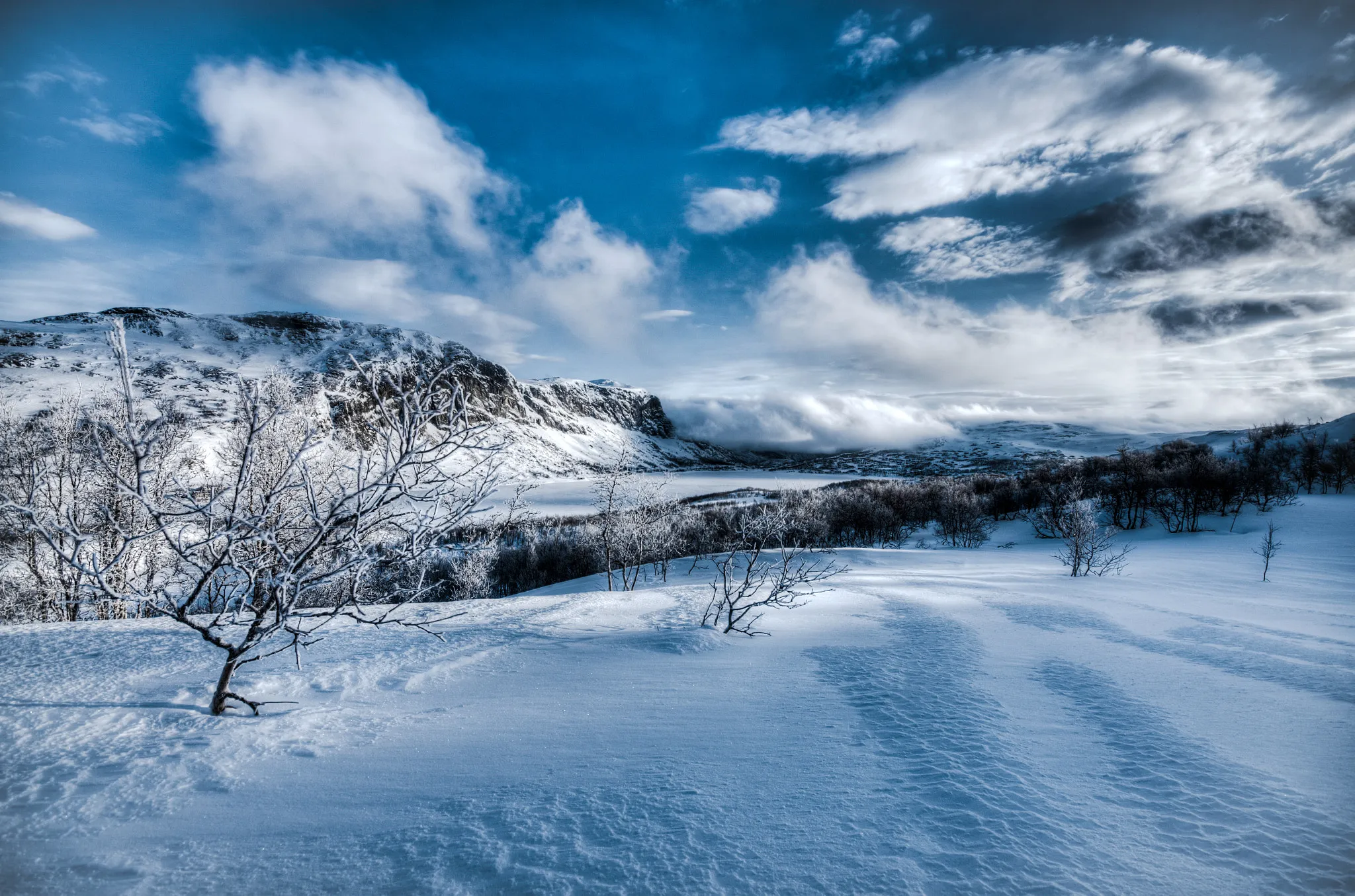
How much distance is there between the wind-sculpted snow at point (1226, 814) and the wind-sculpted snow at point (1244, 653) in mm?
3097

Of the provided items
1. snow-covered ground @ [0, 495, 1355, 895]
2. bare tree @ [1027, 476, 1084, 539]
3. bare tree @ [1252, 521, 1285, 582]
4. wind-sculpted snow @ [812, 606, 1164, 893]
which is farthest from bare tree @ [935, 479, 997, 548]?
wind-sculpted snow @ [812, 606, 1164, 893]

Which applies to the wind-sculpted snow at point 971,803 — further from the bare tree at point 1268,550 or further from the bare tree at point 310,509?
the bare tree at point 1268,550

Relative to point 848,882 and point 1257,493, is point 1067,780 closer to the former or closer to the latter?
point 848,882

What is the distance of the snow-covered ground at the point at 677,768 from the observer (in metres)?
2.94

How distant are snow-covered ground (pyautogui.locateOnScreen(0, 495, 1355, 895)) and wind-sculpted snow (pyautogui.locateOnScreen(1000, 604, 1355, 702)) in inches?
2.8

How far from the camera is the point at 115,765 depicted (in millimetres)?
3881

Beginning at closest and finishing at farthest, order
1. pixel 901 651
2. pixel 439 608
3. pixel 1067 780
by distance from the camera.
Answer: pixel 1067 780
pixel 901 651
pixel 439 608

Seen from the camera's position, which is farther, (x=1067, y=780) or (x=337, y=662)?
(x=337, y=662)

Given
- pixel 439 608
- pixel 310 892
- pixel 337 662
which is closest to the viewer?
pixel 310 892

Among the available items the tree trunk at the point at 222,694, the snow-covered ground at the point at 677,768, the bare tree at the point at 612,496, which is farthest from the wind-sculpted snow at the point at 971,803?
the bare tree at the point at 612,496

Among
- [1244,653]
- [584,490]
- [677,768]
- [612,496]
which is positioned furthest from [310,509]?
[584,490]

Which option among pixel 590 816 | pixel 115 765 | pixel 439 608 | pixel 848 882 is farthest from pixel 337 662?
pixel 848 882

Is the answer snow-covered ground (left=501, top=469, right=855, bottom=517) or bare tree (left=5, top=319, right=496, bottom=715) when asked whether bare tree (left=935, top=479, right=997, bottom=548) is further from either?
bare tree (left=5, top=319, right=496, bottom=715)

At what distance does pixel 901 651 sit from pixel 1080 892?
489 cm
